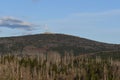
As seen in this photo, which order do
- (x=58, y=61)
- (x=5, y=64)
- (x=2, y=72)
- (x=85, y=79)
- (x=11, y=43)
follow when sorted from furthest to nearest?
1. (x=11, y=43)
2. (x=58, y=61)
3. (x=5, y=64)
4. (x=85, y=79)
5. (x=2, y=72)

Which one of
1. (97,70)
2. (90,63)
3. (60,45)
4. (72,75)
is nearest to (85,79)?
(72,75)

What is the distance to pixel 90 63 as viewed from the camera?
102 meters

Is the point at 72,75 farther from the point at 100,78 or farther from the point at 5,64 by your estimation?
the point at 5,64

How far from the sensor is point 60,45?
194250 millimetres

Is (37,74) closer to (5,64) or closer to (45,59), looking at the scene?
(5,64)

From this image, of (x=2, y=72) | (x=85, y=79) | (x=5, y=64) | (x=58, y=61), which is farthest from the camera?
(x=58, y=61)

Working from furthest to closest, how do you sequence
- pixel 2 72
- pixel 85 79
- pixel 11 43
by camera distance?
pixel 11 43 → pixel 85 79 → pixel 2 72

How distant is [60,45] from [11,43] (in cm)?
2041

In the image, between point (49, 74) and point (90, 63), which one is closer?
point (49, 74)

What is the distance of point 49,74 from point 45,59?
1958 cm

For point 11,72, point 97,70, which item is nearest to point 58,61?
point 97,70

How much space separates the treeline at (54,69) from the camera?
78.9 meters

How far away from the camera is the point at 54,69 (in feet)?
298

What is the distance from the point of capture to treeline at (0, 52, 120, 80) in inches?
3108
